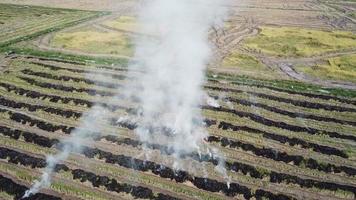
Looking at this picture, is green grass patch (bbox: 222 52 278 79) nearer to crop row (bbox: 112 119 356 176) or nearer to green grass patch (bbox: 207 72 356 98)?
green grass patch (bbox: 207 72 356 98)

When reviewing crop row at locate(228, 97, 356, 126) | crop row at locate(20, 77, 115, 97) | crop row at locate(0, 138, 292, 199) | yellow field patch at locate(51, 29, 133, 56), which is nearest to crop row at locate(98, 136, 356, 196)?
crop row at locate(0, 138, 292, 199)

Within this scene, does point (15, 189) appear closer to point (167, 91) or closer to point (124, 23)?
point (167, 91)

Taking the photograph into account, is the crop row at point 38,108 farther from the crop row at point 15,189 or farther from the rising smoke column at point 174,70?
the crop row at point 15,189

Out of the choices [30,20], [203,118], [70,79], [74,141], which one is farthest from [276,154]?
[30,20]

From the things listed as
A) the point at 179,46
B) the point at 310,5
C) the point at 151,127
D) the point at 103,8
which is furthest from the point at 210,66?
the point at 310,5

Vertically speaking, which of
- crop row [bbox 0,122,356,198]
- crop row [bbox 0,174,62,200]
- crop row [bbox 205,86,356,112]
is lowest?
crop row [bbox 0,174,62,200]
